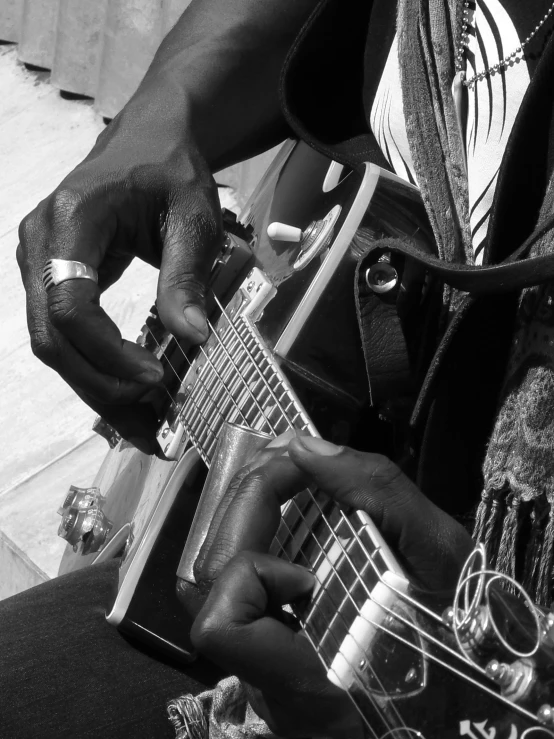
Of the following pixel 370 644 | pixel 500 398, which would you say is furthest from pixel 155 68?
pixel 370 644

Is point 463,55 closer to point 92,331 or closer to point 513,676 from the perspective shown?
point 92,331

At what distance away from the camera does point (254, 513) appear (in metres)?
0.64

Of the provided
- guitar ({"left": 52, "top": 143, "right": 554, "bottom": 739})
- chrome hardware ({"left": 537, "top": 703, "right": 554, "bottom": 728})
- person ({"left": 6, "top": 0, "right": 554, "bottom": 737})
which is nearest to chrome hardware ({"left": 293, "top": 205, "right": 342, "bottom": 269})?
guitar ({"left": 52, "top": 143, "right": 554, "bottom": 739})

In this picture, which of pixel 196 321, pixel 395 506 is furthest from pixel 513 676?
pixel 196 321

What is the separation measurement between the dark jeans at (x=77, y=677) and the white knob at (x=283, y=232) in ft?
1.60

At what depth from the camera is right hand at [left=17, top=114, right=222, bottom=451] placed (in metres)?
0.94

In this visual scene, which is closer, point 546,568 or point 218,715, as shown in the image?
point 546,568

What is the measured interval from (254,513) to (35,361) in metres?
1.77

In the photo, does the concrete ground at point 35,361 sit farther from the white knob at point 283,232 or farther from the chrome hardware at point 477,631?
the chrome hardware at point 477,631

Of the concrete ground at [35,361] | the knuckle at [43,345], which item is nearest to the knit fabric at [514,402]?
the knuckle at [43,345]

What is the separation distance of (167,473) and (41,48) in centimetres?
264

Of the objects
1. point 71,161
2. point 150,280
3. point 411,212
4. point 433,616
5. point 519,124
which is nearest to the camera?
point 433,616

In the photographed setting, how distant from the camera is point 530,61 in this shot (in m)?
0.79

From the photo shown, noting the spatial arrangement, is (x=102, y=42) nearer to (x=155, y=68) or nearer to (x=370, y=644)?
(x=155, y=68)
